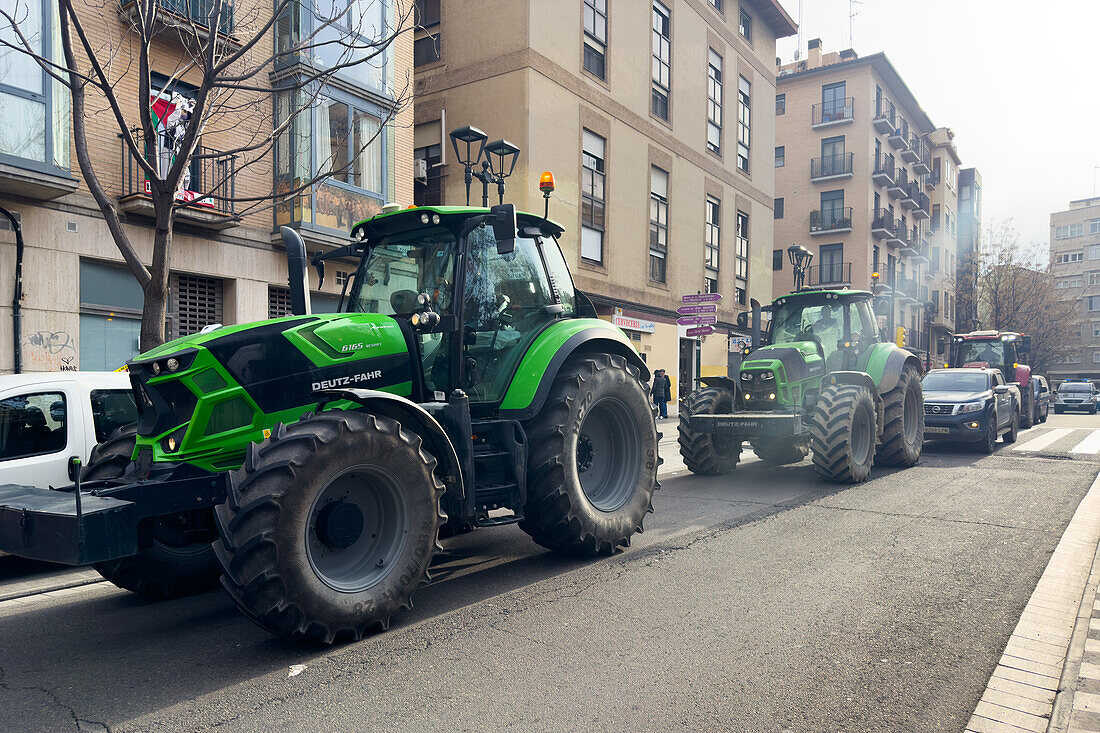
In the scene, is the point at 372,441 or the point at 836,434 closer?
the point at 372,441

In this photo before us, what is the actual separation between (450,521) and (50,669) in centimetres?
228

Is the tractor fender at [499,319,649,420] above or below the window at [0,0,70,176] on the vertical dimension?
below

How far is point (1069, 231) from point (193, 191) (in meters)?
98.0

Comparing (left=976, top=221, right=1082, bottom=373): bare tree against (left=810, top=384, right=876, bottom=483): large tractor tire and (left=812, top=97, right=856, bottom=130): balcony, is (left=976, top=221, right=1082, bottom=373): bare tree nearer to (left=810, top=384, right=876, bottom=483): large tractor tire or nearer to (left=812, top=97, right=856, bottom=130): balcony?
(left=812, top=97, right=856, bottom=130): balcony

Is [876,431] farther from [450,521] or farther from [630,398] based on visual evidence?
[450,521]

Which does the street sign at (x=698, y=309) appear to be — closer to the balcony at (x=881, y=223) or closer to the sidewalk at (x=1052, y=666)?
the sidewalk at (x=1052, y=666)

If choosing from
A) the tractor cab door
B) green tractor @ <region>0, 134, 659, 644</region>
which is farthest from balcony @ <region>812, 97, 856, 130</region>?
the tractor cab door

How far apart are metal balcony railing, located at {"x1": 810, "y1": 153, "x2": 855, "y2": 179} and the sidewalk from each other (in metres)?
41.3

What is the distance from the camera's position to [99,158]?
12391mm

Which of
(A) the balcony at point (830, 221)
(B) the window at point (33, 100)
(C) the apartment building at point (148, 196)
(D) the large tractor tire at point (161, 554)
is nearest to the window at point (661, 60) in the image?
(C) the apartment building at point (148, 196)

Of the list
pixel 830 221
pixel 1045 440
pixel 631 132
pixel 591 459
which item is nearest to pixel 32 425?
pixel 591 459

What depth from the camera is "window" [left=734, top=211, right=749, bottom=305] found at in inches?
1230

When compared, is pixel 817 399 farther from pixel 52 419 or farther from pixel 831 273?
pixel 831 273

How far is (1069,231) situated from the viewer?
85.8 metres
